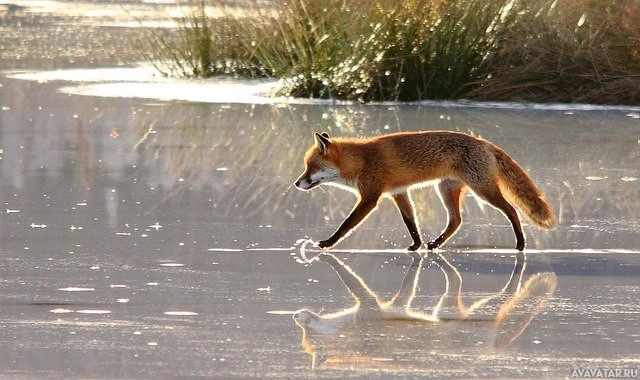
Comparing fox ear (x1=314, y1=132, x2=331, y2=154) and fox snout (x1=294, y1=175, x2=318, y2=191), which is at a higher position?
fox ear (x1=314, y1=132, x2=331, y2=154)

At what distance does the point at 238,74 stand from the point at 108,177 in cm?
752

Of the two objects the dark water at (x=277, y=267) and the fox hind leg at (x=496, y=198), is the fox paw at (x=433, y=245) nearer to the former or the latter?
the dark water at (x=277, y=267)

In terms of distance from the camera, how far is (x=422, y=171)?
8.41m

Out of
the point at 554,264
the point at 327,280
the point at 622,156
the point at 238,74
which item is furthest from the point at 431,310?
the point at 238,74

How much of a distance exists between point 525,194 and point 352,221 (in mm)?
1078

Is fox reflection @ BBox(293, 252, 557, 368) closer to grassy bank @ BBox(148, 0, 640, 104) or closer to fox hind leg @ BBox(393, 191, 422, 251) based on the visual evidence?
fox hind leg @ BBox(393, 191, 422, 251)

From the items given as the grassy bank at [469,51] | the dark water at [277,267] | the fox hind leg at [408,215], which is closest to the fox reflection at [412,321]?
the dark water at [277,267]

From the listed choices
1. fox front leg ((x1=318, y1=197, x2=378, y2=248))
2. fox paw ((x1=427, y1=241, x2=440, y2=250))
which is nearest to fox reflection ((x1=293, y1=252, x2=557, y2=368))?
fox front leg ((x1=318, y1=197, x2=378, y2=248))

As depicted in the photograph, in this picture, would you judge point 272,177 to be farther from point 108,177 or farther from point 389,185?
point 389,185

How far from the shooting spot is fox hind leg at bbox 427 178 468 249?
832cm

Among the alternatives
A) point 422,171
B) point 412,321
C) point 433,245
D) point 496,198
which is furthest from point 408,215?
point 412,321

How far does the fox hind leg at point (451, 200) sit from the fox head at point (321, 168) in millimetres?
657

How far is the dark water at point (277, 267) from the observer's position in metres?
5.22

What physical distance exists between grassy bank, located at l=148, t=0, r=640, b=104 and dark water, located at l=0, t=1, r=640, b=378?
2.10 m
